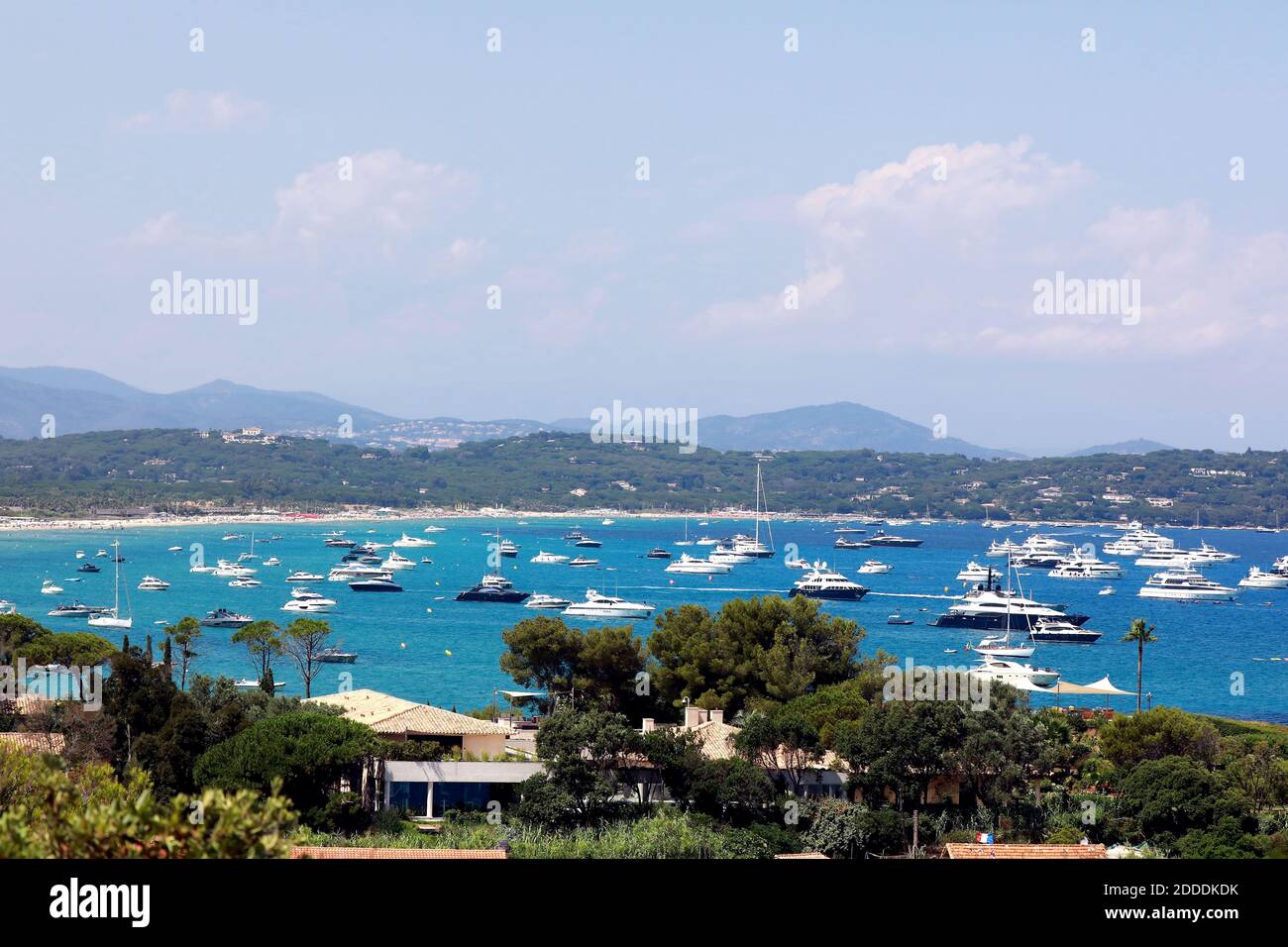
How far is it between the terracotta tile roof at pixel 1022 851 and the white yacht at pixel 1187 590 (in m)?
88.9

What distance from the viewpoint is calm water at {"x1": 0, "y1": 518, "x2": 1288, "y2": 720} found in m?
60.4

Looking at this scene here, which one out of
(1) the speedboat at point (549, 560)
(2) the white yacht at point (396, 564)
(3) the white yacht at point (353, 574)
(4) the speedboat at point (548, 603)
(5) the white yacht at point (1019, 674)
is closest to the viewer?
(5) the white yacht at point (1019, 674)

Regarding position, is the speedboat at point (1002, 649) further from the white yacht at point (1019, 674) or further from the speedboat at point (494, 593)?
the speedboat at point (494, 593)

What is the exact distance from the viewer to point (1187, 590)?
102m

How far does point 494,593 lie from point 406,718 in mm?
63995

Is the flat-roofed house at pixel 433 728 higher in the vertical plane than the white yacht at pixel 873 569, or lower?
higher

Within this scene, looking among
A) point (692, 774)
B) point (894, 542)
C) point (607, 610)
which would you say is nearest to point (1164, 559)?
point (894, 542)

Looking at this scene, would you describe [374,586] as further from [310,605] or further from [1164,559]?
[1164,559]

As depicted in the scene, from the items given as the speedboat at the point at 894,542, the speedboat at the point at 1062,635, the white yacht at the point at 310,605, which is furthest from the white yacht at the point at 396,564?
the speedboat at the point at 894,542

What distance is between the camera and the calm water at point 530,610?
198 feet

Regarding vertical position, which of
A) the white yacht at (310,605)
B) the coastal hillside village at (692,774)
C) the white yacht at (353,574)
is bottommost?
the white yacht at (310,605)

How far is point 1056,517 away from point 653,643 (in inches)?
6843
